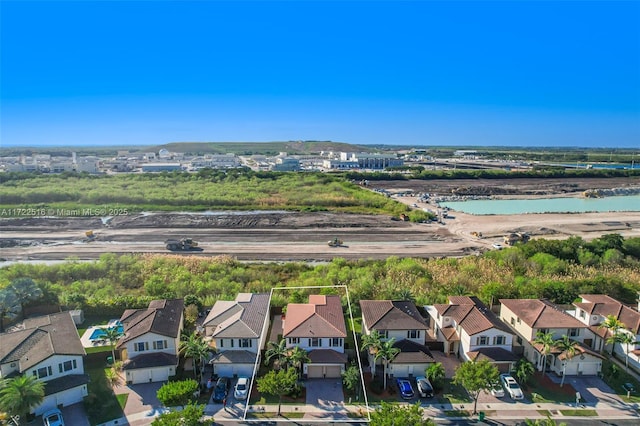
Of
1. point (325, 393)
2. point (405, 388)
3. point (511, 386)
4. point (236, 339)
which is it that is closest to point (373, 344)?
point (405, 388)

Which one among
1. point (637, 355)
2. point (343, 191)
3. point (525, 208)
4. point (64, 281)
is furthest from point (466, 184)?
point (64, 281)

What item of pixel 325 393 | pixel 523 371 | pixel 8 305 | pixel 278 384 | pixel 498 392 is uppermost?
pixel 8 305

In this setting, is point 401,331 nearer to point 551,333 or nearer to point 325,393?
point 325,393

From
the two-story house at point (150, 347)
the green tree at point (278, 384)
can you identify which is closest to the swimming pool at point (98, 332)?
the two-story house at point (150, 347)

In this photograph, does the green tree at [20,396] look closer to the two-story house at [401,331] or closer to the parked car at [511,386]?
the two-story house at [401,331]

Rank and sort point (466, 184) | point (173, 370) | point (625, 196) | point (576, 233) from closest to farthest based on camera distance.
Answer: point (173, 370)
point (576, 233)
point (625, 196)
point (466, 184)

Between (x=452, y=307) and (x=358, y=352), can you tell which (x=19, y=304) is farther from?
(x=452, y=307)

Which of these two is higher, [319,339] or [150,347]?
[319,339]
